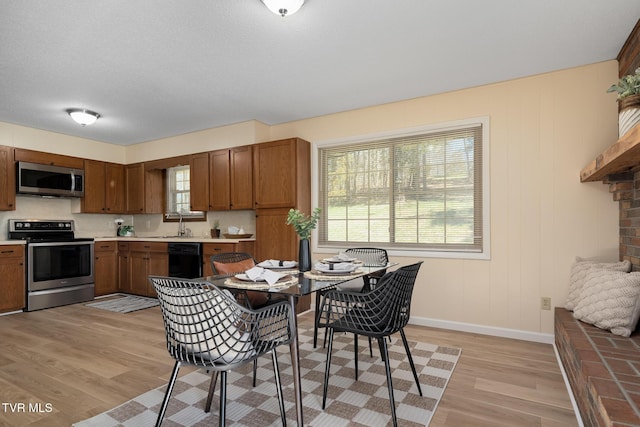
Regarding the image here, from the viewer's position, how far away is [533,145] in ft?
11.1

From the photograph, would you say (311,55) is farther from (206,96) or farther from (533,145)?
(533,145)

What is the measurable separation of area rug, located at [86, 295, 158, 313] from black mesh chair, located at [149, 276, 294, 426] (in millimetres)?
3488

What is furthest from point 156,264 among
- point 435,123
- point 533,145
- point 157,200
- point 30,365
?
point 533,145

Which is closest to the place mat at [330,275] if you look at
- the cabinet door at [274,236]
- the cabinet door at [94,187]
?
the cabinet door at [274,236]

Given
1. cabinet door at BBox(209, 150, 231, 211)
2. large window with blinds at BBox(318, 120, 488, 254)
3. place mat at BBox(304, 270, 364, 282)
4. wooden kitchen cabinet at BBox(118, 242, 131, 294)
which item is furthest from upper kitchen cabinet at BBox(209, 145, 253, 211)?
place mat at BBox(304, 270, 364, 282)

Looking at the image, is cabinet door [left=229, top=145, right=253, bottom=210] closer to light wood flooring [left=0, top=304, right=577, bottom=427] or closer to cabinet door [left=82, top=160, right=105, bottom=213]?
light wood flooring [left=0, top=304, right=577, bottom=427]

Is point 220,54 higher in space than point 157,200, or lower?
higher

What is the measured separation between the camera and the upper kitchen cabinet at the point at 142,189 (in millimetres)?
6047

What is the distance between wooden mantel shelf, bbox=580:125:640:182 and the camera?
72.0 inches

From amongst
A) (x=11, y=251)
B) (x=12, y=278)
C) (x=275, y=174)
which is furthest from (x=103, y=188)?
(x=275, y=174)

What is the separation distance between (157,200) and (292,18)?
4.68 metres

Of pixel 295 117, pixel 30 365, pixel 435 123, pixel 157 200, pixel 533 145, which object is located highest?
pixel 295 117

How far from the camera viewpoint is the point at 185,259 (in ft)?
16.4

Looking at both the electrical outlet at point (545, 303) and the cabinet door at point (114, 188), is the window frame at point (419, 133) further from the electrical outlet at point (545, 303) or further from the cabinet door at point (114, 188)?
the cabinet door at point (114, 188)
